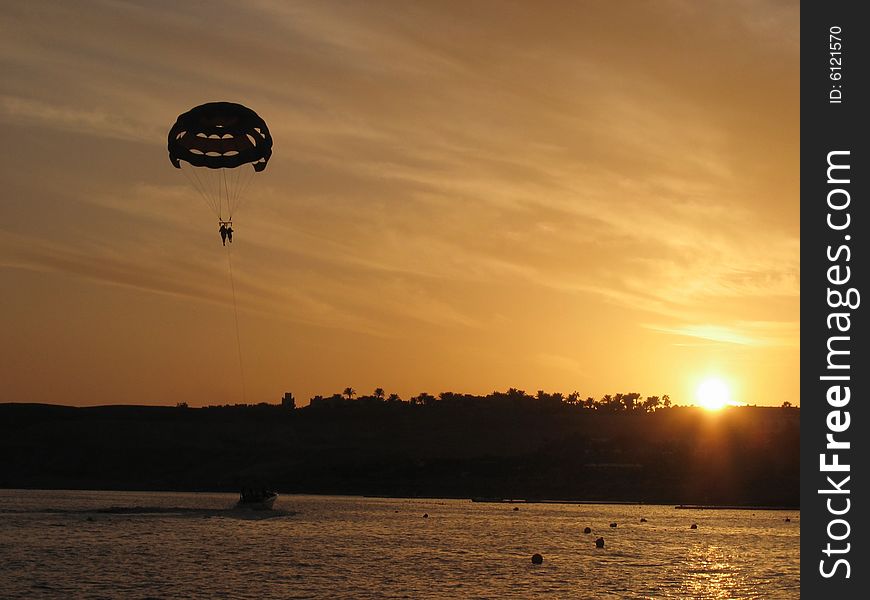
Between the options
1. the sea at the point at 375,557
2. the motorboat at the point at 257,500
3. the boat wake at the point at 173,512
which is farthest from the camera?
the boat wake at the point at 173,512

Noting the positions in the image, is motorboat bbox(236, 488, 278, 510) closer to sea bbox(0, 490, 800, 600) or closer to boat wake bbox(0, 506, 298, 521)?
boat wake bbox(0, 506, 298, 521)

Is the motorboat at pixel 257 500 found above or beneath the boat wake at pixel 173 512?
above

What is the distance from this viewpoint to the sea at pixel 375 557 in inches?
2101

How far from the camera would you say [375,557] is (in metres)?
68.8

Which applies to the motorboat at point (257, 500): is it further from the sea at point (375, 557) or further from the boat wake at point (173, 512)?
the sea at point (375, 557)

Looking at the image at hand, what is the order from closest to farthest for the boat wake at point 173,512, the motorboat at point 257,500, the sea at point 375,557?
the sea at point 375,557 < the motorboat at point 257,500 < the boat wake at point 173,512

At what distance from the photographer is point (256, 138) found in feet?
198

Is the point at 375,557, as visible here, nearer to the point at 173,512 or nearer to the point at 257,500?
the point at 257,500

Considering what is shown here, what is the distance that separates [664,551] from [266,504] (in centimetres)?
4490

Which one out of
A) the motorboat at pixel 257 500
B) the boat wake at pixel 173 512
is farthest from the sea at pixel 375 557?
the motorboat at pixel 257 500

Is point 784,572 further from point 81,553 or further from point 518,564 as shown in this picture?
point 81,553

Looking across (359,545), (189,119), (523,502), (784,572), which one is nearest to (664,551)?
(784,572)

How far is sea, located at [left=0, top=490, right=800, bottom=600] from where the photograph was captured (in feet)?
175

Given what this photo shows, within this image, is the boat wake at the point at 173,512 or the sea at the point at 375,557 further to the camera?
the boat wake at the point at 173,512
